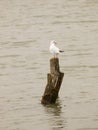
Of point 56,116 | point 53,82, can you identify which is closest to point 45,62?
point 53,82

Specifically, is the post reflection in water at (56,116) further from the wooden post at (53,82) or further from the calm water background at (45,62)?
the wooden post at (53,82)

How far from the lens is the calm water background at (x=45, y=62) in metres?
15.3

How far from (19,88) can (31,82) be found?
2.58ft

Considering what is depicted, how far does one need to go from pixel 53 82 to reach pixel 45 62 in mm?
6690

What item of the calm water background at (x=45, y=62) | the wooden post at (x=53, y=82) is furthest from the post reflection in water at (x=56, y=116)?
the wooden post at (x=53, y=82)

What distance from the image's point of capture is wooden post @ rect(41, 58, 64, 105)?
15.3 m

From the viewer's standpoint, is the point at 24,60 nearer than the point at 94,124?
No

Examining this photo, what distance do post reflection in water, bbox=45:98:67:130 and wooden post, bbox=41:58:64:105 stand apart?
182 millimetres

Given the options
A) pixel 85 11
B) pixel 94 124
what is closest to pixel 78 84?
pixel 94 124

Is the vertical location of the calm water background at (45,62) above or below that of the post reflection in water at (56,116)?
above

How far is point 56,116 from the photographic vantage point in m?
15.4

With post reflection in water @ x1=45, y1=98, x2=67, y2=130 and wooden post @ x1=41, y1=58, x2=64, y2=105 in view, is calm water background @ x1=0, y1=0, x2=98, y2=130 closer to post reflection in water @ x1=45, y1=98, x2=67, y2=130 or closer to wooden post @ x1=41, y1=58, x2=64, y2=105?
post reflection in water @ x1=45, y1=98, x2=67, y2=130

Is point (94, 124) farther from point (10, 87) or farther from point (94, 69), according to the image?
point (94, 69)

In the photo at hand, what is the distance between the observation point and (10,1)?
3866 centimetres
